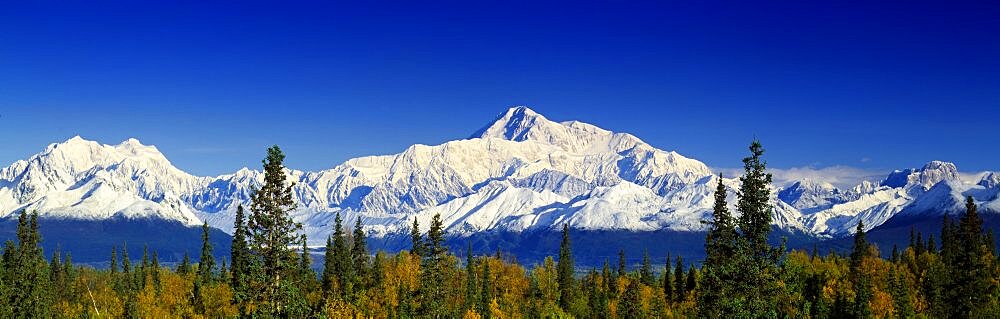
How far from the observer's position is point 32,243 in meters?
115

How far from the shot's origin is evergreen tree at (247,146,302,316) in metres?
54.8

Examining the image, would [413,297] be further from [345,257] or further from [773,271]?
[773,271]

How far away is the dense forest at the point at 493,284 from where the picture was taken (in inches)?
1996

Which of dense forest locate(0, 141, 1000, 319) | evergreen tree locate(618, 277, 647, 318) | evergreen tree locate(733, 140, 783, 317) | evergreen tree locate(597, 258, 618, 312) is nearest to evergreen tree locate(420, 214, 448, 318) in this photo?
dense forest locate(0, 141, 1000, 319)

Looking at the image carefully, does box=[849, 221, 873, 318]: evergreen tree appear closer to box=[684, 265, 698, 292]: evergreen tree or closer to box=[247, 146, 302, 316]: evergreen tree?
box=[684, 265, 698, 292]: evergreen tree

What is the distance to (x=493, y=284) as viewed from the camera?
178 metres

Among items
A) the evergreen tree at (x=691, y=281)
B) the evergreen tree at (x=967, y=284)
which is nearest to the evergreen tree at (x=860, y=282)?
the evergreen tree at (x=967, y=284)

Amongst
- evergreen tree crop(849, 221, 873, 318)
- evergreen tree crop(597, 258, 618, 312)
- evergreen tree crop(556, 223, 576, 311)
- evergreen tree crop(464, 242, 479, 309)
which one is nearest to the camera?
evergreen tree crop(849, 221, 873, 318)

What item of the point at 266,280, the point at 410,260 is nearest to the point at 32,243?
the point at 410,260

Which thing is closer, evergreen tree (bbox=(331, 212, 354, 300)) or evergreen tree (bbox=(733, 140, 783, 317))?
evergreen tree (bbox=(733, 140, 783, 317))

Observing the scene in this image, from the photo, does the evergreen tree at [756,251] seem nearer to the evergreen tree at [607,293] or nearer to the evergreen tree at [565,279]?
the evergreen tree at [607,293]

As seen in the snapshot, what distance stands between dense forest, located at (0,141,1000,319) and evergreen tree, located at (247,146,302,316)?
82 mm

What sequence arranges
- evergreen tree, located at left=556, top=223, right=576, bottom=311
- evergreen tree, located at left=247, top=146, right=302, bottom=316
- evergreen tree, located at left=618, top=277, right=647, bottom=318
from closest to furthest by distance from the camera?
evergreen tree, located at left=247, top=146, right=302, bottom=316 → evergreen tree, located at left=618, top=277, right=647, bottom=318 → evergreen tree, located at left=556, top=223, right=576, bottom=311

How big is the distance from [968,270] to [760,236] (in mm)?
70688
